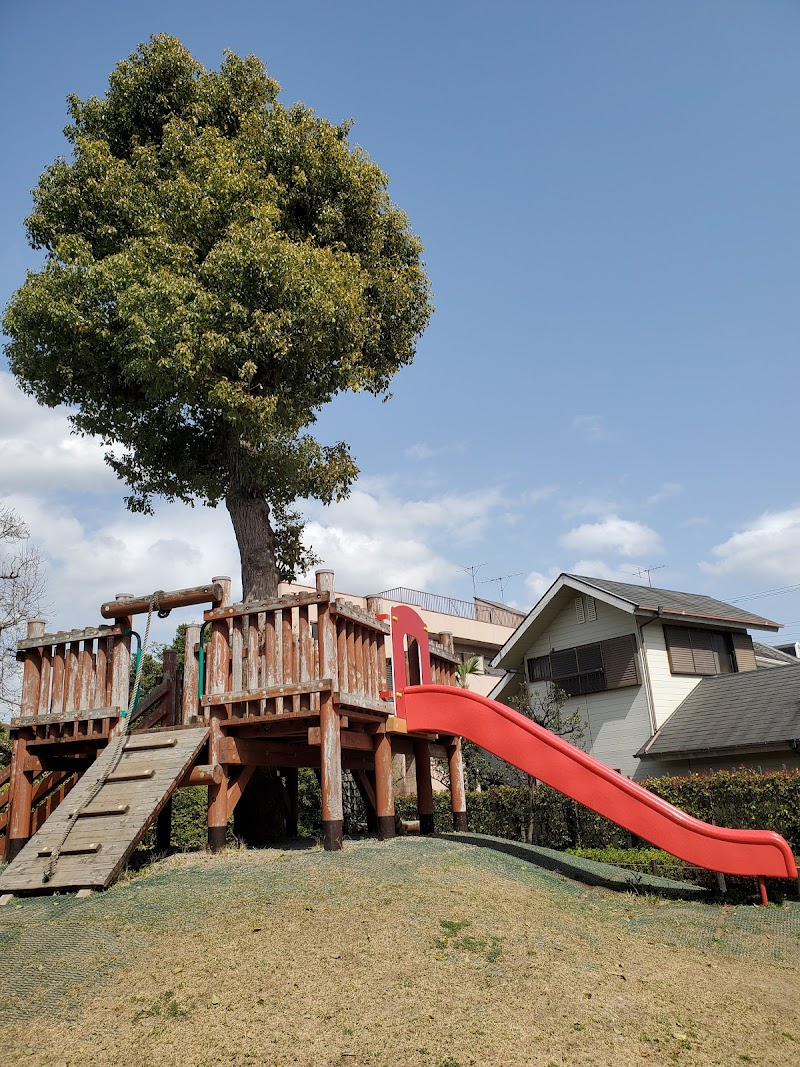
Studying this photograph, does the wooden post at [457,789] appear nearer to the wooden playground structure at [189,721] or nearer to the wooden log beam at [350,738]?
the wooden playground structure at [189,721]

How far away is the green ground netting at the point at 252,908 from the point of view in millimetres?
6078

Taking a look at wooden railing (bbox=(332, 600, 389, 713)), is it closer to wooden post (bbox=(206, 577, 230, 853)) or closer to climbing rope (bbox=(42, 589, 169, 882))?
wooden post (bbox=(206, 577, 230, 853))

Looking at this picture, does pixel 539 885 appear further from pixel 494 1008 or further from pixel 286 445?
pixel 286 445

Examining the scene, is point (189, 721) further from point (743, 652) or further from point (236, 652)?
point (743, 652)

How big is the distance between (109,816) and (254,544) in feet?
21.7

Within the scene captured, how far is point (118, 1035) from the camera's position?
5.14 metres

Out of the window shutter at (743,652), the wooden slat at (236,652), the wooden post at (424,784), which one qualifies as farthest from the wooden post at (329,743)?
the window shutter at (743,652)

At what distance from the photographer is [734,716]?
64.7ft

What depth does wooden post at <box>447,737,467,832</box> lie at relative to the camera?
13.7 meters

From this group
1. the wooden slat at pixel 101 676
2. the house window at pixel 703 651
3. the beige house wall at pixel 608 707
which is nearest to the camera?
the wooden slat at pixel 101 676


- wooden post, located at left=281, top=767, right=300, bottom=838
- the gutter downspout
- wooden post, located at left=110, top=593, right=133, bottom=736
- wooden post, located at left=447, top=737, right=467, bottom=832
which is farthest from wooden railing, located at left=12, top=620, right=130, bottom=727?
the gutter downspout

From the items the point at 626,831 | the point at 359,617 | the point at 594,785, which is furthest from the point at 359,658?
the point at 626,831

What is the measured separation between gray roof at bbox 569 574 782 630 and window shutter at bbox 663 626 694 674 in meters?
0.66

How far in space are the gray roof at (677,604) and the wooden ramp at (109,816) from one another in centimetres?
1496
